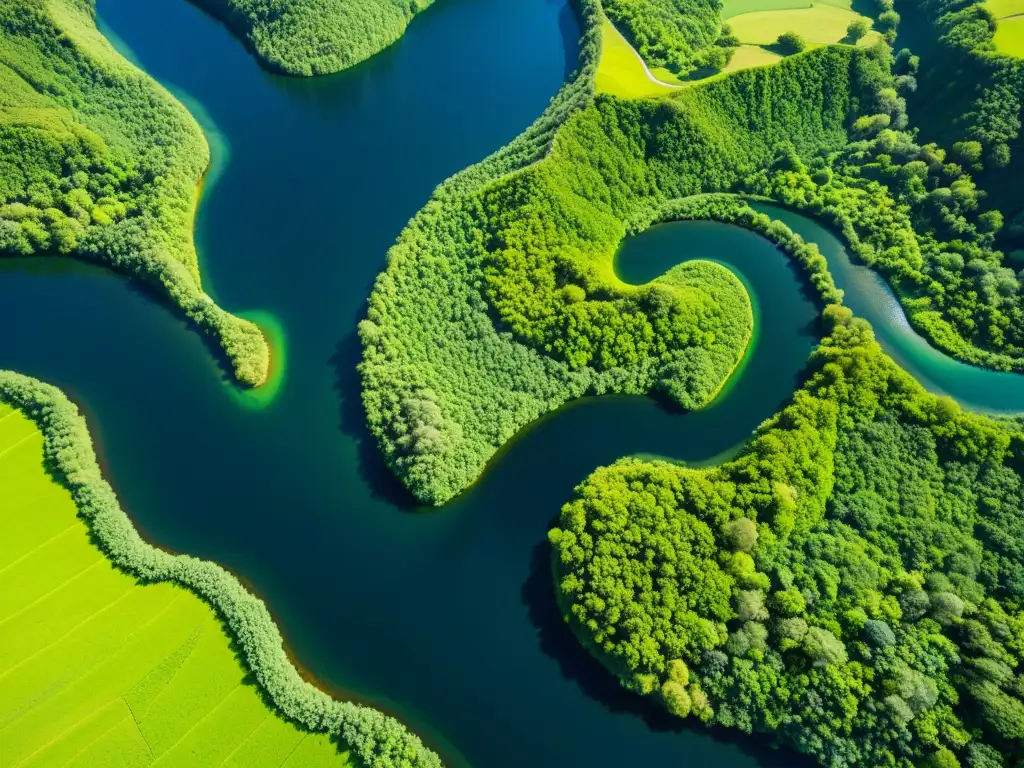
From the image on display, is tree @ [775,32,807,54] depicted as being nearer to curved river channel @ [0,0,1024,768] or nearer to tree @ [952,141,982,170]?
tree @ [952,141,982,170]

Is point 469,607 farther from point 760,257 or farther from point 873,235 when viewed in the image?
point 873,235

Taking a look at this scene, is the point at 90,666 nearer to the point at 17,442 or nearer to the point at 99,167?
the point at 17,442

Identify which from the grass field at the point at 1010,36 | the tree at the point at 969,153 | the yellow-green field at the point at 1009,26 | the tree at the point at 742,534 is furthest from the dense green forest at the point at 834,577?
the yellow-green field at the point at 1009,26

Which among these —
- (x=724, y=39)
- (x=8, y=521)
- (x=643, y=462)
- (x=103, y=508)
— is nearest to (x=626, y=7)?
(x=724, y=39)

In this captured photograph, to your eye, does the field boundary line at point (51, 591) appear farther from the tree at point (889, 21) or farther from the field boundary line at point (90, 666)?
the tree at point (889, 21)

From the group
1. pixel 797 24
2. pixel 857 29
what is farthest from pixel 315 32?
pixel 857 29

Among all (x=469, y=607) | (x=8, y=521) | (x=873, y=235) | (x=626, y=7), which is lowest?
(x=8, y=521)

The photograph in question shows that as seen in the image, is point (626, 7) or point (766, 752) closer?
point (766, 752)
